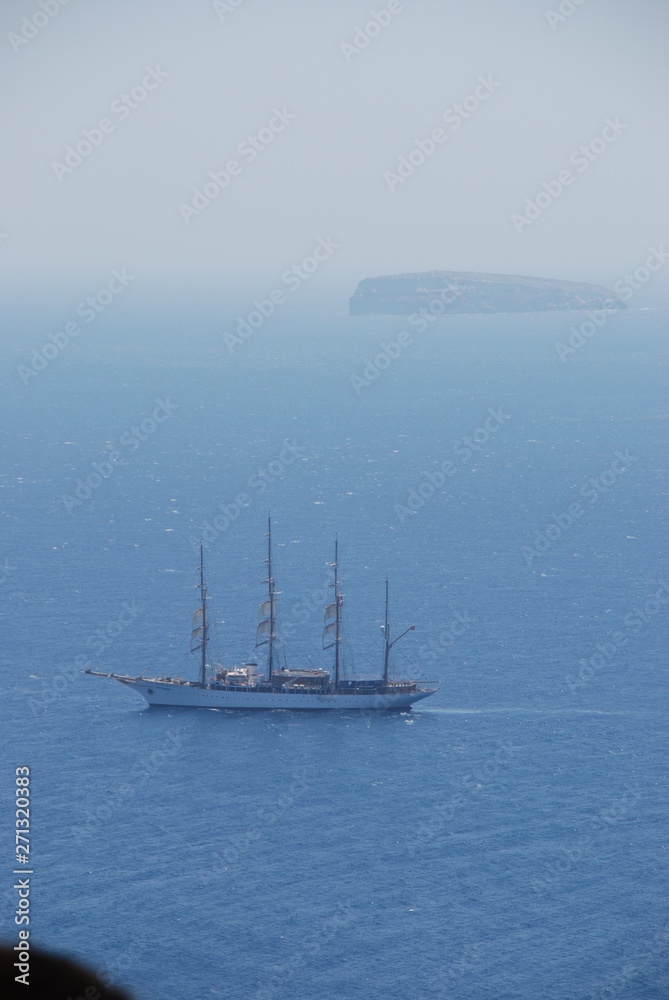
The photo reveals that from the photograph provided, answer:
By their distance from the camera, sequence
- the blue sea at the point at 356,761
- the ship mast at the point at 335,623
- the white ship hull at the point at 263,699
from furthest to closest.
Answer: the ship mast at the point at 335,623 → the white ship hull at the point at 263,699 → the blue sea at the point at 356,761

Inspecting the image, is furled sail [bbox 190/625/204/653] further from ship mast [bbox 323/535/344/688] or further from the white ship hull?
ship mast [bbox 323/535/344/688]

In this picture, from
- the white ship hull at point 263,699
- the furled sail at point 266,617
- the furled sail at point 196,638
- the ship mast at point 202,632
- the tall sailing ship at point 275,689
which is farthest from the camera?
the furled sail at point 266,617

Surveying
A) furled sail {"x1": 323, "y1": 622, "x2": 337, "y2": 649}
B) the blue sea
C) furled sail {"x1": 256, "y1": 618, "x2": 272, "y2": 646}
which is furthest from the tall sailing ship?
furled sail {"x1": 323, "y1": 622, "x2": 337, "y2": 649}

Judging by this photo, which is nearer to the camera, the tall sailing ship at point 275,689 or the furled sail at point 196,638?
the tall sailing ship at point 275,689

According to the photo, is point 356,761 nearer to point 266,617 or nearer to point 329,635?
point 329,635

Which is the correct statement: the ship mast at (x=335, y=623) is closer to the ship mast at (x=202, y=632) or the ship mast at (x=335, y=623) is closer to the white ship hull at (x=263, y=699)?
the white ship hull at (x=263, y=699)

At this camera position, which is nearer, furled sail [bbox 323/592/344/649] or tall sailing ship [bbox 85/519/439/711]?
tall sailing ship [bbox 85/519/439/711]

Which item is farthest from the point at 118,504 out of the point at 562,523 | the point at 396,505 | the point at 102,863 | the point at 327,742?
the point at 102,863

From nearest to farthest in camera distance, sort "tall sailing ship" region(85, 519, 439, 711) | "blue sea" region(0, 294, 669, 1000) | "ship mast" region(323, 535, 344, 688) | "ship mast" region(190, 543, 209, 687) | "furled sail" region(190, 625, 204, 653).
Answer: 1. "blue sea" region(0, 294, 669, 1000)
2. "tall sailing ship" region(85, 519, 439, 711)
3. "ship mast" region(190, 543, 209, 687)
4. "furled sail" region(190, 625, 204, 653)
5. "ship mast" region(323, 535, 344, 688)

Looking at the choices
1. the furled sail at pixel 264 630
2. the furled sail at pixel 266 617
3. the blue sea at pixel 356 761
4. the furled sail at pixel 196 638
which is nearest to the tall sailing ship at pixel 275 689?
the furled sail at pixel 196 638
